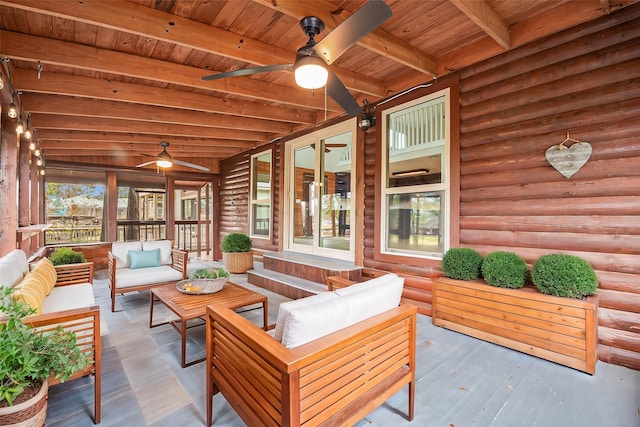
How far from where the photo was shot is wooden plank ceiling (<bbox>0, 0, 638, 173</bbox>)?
2.37 metres

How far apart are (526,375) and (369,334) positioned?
1.77 meters

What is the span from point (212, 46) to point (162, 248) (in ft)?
11.2

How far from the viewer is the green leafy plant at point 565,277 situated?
246 centimetres

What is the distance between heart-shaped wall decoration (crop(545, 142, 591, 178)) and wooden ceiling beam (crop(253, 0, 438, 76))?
155 cm

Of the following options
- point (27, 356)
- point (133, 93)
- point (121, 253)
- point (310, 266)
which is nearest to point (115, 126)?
point (133, 93)

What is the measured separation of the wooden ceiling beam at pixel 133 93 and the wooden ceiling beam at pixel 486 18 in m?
3.08

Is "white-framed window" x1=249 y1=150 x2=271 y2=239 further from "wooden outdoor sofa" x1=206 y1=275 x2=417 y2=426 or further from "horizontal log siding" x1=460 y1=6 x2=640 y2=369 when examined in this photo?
"wooden outdoor sofa" x1=206 y1=275 x2=417 y2=426

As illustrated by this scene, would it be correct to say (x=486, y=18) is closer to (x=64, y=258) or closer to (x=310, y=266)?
(x=310, y=266)

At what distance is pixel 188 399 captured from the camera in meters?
2.08

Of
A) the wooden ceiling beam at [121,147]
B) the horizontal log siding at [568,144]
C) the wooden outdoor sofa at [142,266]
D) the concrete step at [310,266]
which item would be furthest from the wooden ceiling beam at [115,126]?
the horizontal log siding at [568,144]

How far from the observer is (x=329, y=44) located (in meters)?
2.00

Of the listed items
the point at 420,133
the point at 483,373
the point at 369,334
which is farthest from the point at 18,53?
the point at 483,373

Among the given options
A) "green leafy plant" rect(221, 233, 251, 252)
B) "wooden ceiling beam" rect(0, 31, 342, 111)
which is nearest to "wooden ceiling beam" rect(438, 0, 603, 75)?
"wooden ceiling beam" rect(0, 31, 342, 111)

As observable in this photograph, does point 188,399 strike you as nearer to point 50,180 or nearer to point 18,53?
point 18,53
